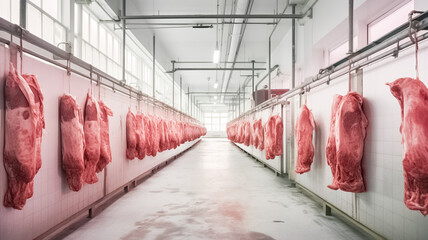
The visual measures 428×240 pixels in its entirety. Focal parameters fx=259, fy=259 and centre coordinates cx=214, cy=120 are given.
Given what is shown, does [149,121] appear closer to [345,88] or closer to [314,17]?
[345,88]

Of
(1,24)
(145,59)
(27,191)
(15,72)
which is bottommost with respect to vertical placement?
(27,191)

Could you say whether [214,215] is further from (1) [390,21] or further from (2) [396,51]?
(1) [390,21]

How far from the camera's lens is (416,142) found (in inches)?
68.6

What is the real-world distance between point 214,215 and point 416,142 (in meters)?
2.48

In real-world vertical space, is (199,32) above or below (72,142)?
above

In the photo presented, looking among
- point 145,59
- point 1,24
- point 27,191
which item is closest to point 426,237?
point 27,191

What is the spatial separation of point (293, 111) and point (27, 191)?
468 centimetres

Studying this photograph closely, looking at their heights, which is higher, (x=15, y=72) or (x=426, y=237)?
(x=15, y=72)

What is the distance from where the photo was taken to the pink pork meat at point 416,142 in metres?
1.73

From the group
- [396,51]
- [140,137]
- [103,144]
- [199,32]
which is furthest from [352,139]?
[199,32]

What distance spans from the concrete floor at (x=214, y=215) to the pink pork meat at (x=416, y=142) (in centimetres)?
122

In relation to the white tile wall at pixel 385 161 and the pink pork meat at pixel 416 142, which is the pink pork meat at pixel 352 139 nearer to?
the white tile wall at pixel 385 161

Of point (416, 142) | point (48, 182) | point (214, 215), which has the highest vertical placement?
point (416, 142)

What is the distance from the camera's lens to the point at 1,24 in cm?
196
